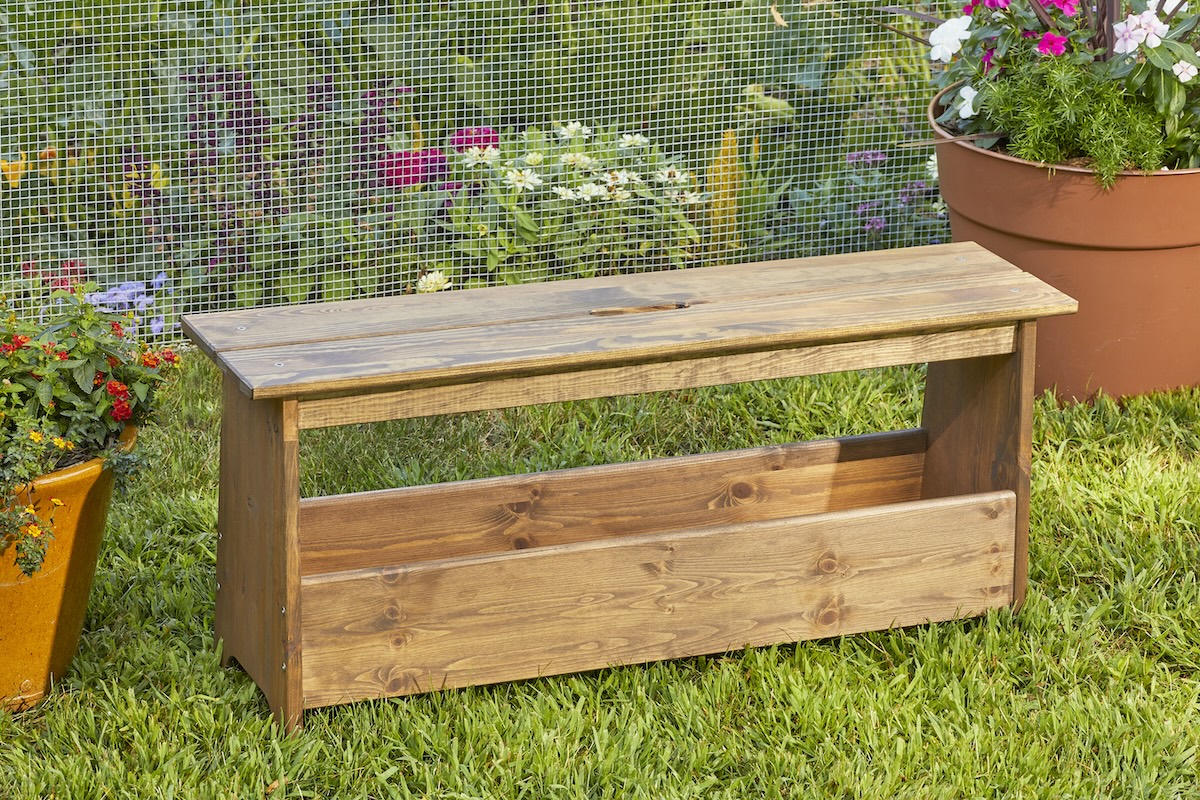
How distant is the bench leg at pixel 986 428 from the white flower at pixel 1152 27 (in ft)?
3.23

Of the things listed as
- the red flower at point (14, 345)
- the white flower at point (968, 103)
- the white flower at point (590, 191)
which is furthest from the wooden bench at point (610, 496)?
the white flower at point (590, 191)

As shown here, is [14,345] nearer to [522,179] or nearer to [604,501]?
[604,501]

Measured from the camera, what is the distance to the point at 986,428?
2.69m

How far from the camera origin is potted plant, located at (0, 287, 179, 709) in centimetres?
Result: 228

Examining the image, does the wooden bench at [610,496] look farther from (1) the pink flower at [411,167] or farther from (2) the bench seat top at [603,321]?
(1) the pink flower at [411,167]

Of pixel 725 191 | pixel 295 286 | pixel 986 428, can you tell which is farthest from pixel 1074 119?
A: pixel 295 286

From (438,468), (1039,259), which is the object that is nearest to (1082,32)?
(1039,259)

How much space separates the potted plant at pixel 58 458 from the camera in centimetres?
228

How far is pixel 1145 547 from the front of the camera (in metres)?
2.96

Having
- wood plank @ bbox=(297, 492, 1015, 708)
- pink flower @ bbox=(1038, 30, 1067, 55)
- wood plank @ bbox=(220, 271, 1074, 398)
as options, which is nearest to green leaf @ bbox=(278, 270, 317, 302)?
wood plank @ bbox=(220, 271, 1074, 398)

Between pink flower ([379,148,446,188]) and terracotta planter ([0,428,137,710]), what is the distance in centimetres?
170

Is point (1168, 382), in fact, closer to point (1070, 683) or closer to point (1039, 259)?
point (1039, 259)

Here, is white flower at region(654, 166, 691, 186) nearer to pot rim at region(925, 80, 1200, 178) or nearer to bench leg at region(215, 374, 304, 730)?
pot rim at region(925, 80, 1200, 178)

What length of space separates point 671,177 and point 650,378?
1.90 metres
